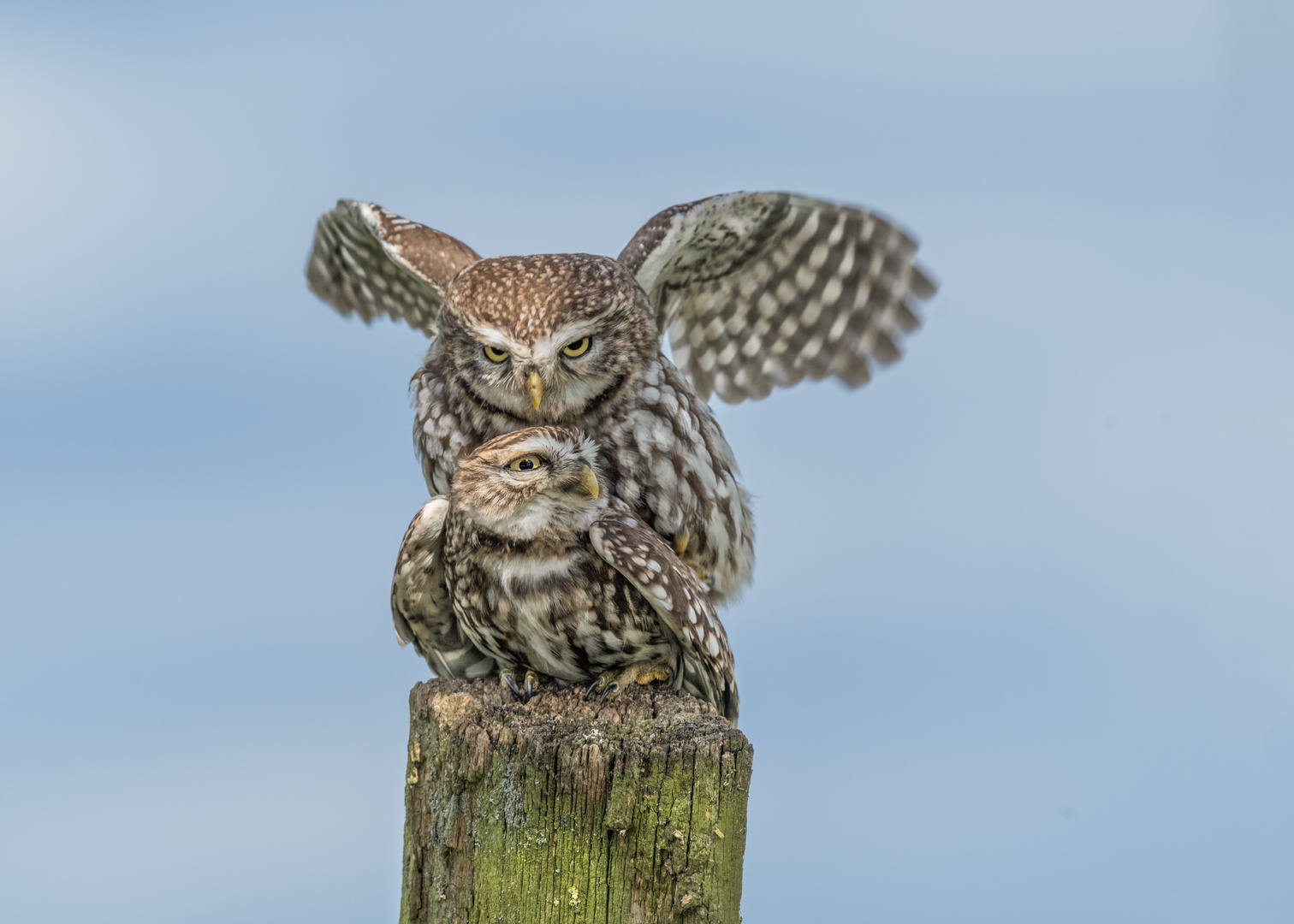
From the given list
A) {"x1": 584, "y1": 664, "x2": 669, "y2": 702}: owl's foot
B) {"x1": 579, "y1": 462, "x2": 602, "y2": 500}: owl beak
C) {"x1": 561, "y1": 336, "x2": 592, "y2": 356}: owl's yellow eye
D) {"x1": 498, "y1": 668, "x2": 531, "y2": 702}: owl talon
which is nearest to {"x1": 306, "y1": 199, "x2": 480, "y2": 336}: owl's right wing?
{"x1": 561, "y1": 336, "x2": 592, "y2": 356}: owl's yellow eye

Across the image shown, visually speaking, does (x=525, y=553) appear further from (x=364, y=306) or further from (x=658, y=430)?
(x=364, y=306)

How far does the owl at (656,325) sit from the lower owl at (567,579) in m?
0.31

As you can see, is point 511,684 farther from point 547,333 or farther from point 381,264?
point 381,264

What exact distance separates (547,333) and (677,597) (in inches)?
40.7

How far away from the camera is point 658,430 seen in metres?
4.85

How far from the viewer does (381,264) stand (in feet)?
21.8

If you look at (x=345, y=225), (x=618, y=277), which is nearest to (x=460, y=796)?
(x=618, y=277)

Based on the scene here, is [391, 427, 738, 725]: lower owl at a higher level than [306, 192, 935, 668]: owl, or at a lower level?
lower

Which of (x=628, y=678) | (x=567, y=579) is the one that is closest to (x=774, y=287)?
(x=567, y=579)

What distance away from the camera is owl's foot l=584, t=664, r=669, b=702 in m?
4.33

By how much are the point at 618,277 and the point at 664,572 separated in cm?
120

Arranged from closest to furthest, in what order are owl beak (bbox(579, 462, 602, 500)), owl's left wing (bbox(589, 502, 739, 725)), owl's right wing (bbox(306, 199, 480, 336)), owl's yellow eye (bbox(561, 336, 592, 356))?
owl's left wing (bbox(589, 502, 739, 725)), owl beak (bbox(579, 462, 602, 500)), owl's yellow eye (bbox(561, 336, 592, 356)), owl's right wing (bbox(306, 199, 480, 336))

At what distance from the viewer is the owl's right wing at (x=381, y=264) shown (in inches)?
232

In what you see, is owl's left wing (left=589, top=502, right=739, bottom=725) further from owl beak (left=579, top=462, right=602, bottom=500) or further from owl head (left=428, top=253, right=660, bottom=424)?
owl head (left=428, top=253, right=660, bottom=424)
